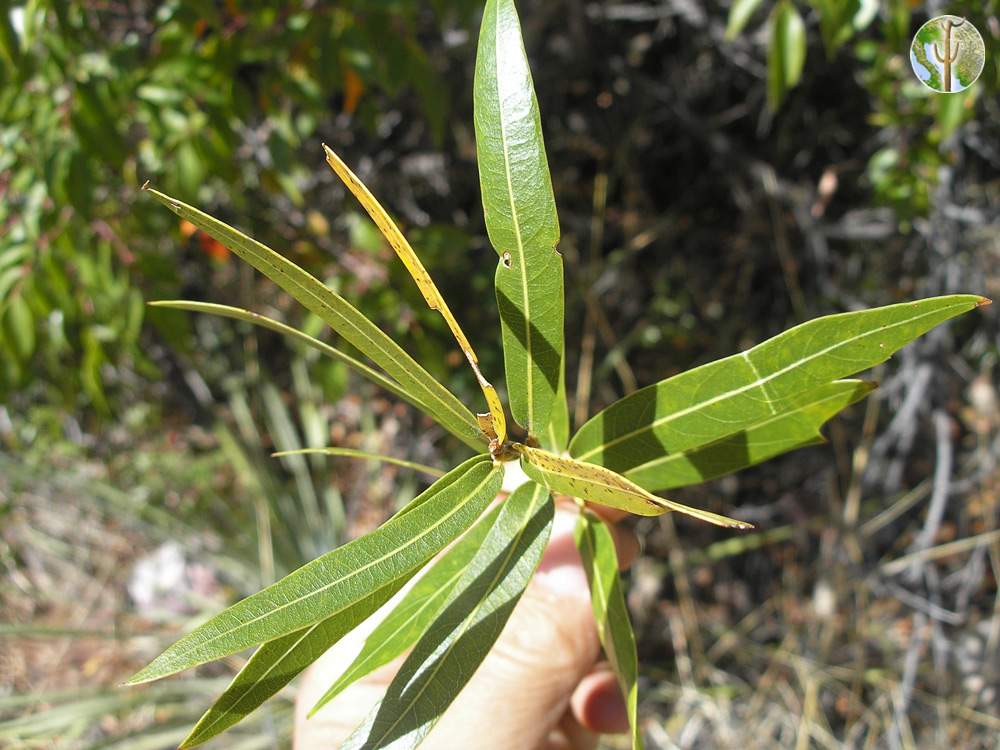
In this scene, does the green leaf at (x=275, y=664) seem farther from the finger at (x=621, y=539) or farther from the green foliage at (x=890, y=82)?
the green foliage at (x=890, y=82)

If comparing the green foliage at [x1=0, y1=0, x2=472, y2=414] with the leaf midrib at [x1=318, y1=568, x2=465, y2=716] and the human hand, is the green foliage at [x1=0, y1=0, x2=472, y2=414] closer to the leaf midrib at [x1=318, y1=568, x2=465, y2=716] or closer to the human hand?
the human hand

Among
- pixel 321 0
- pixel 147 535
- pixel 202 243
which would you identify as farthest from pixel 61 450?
pixel 321 0

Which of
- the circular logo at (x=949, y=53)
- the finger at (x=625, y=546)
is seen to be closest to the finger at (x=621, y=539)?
the finger at (x=625, y=546)

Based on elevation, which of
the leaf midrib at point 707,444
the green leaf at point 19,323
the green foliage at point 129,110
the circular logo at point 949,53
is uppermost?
the green foliage at point 129,110

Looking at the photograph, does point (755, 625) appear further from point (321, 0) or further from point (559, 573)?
point (321, 0)

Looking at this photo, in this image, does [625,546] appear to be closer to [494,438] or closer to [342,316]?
[494,438]

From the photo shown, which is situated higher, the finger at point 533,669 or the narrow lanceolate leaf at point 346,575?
the narrow lanceolate leaf at point 346,575
